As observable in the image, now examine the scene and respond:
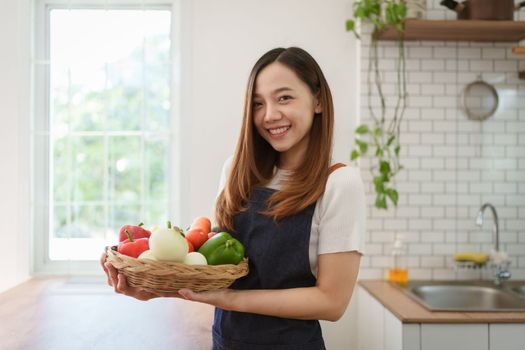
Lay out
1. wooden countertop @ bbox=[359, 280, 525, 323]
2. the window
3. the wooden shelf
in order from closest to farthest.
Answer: wooden countertop @ bbox=[359, 280, 525, 323]
the wooden shelf
the window

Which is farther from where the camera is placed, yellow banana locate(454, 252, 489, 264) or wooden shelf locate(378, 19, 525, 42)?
yellow banana locate(454, 252, 489, 264)

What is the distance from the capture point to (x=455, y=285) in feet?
9.42

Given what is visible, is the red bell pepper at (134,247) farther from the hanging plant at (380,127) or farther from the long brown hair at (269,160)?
the hanging plant at (380,127)

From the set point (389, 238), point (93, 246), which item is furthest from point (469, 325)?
point (93, 246)

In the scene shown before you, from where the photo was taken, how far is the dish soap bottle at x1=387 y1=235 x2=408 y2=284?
294cm

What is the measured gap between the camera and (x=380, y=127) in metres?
3.01

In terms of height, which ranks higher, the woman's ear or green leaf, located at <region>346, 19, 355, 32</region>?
green leaf, located at <region>346, 19, 355, 32</region>

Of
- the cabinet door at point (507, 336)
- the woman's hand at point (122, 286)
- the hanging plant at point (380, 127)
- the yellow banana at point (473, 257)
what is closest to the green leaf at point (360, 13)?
the hanging plant at point (380, 127)

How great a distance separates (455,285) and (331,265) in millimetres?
1715

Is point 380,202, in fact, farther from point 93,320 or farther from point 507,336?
point 93,320

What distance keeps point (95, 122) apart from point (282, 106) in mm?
2103

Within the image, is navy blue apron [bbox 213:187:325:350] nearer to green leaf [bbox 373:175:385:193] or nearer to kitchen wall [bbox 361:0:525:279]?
green leaf [bbox 373:175:385:193]

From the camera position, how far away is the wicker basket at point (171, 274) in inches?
50.4

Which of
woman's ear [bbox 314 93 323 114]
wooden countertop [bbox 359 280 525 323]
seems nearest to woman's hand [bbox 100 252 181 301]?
woman's ear [bbox 314 93 323 114]
